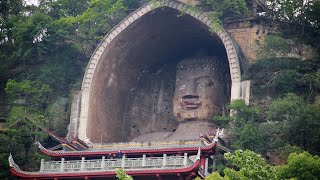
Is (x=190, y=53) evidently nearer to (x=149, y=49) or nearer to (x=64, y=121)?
(x=149, y=49)

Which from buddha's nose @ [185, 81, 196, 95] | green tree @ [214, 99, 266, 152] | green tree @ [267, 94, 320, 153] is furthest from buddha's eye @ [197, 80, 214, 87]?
green tree @ [267, 94, 320, 153]

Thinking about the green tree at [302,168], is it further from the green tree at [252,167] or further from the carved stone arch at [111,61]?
the carved stone arch at [111,61]

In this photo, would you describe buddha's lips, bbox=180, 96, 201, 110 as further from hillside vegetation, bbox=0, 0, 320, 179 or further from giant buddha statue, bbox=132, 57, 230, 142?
hillside vegetation, bbox=0, 0, 320, 179

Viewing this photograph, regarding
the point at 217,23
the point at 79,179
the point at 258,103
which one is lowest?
the point at 79,179

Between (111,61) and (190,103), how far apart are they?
181 inches

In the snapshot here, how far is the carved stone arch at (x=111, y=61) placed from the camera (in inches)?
1645

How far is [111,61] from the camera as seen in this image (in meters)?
44.9

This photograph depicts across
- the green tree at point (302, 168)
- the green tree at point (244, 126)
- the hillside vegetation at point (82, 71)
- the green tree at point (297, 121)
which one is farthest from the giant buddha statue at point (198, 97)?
the green tree at point (302, 168)

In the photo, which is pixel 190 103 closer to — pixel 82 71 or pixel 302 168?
pixel 82 71

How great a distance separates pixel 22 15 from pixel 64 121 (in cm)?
903

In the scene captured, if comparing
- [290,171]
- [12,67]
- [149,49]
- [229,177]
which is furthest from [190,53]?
[229,177]

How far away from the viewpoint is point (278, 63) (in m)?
41.7

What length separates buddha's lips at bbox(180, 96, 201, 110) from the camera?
145ft

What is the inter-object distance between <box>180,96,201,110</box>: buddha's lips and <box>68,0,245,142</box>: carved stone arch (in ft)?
9.47
